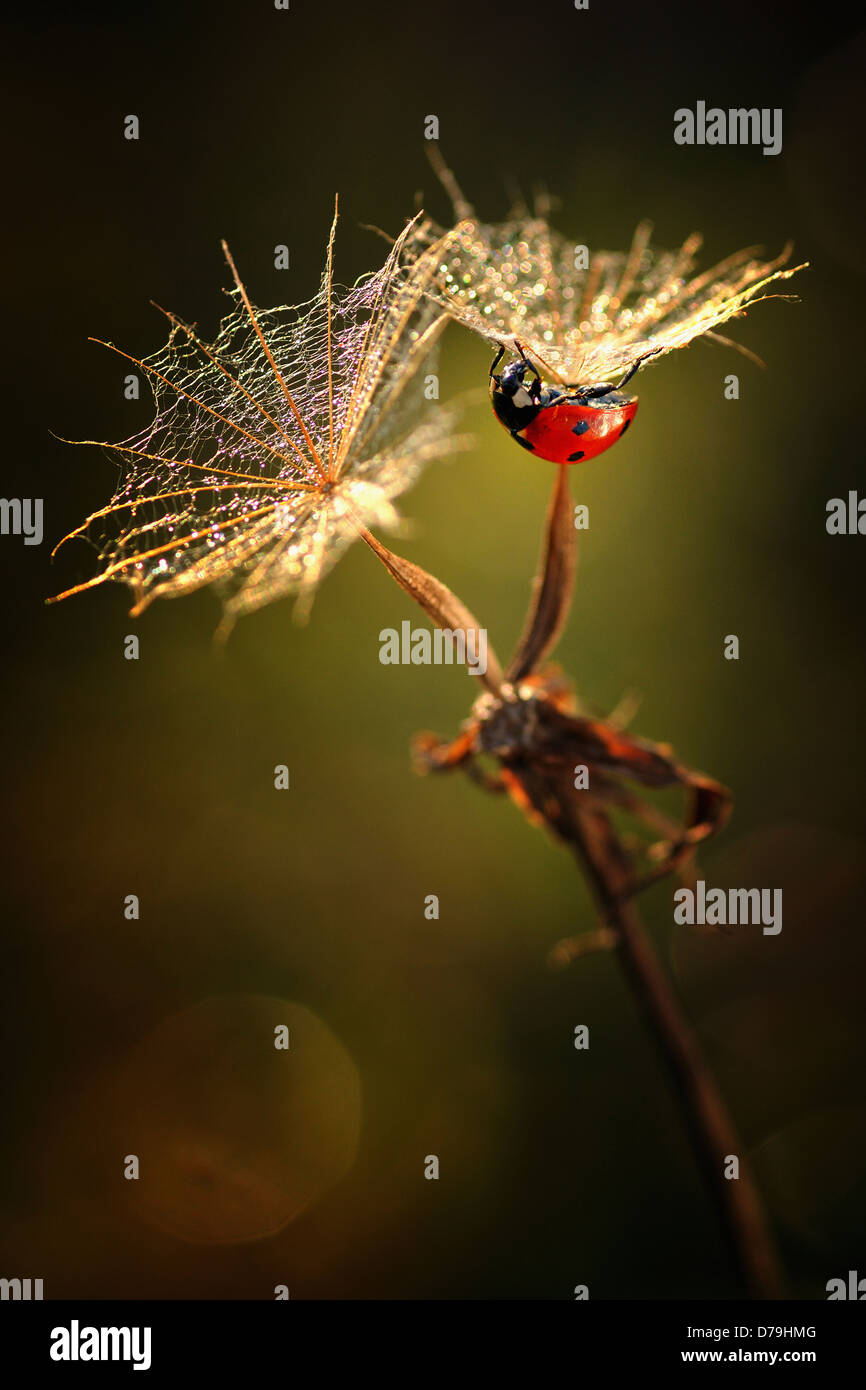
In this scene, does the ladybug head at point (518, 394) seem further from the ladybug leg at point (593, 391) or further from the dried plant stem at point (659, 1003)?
the dried plant stem at point (659, 1003)

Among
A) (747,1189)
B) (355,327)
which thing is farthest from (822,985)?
(355,327)

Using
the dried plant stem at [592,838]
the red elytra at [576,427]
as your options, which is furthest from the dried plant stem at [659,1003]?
the red elytra at [576,427]

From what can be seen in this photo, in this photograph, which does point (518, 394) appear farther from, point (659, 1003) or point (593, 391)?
point (659, 1003)

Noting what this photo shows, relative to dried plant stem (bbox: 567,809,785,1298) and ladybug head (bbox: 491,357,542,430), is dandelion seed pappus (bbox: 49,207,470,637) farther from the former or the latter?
dried plant stem (bbox: 567,809,785,1298)

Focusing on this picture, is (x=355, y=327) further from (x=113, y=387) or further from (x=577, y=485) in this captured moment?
(x=113, y=387)

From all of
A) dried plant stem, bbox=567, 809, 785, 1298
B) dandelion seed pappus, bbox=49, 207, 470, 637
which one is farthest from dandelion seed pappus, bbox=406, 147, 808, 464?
dried plant stem, bbox=567, 809, 785, 1298

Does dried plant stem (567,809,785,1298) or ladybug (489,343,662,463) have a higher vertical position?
ladybug (489,343,662,463)
